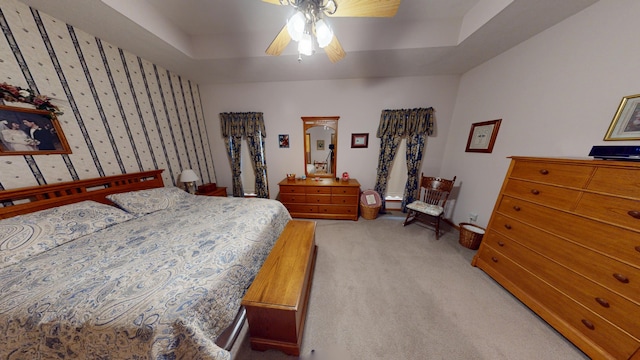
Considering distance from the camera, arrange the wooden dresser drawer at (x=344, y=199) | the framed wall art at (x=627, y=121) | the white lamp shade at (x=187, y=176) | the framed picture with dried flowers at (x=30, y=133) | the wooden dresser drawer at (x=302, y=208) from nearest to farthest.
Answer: the framed wall art at (x=627, y=121)
the framed picture with dried flowers at (x=30, y=133)
the white lamp shade at (x=187, y=176)
the wooden dresser drawer at (x=344, y=199)
the wooden dresser drawer at (x=302, y=208)

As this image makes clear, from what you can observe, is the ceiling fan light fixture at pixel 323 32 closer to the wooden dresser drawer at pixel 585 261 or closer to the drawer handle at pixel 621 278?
the wooden dresser drawer at pixel 585 261

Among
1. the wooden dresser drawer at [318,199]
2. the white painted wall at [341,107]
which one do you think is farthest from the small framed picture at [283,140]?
the wooden dresser drawer at [318,199]

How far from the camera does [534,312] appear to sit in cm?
143

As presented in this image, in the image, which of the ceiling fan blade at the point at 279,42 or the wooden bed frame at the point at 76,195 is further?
the ceiling fan blade at the point at 279,42

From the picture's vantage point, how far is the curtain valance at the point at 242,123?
3123mm

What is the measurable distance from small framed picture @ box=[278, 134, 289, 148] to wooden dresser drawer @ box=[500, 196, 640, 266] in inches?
124

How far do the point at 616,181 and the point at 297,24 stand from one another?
92.1 inches

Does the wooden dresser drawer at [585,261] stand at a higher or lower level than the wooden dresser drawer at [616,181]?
lower

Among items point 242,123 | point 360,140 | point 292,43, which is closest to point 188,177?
point 242,123

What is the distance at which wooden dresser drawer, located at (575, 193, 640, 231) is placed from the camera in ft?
3.27

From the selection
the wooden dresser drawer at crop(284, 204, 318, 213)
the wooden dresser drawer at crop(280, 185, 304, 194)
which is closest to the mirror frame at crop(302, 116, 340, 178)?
the wooden dresser drawer at crop(280, 185, 304, 194)

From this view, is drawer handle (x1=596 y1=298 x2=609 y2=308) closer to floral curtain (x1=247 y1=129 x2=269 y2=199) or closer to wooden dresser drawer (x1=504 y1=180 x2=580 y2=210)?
wooden dresser drawer (x1=504 y1=180 x2=580 y2=210)

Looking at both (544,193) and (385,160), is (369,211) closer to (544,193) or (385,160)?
(385,160)

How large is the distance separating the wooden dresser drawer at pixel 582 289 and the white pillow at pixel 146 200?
3.78 metres
